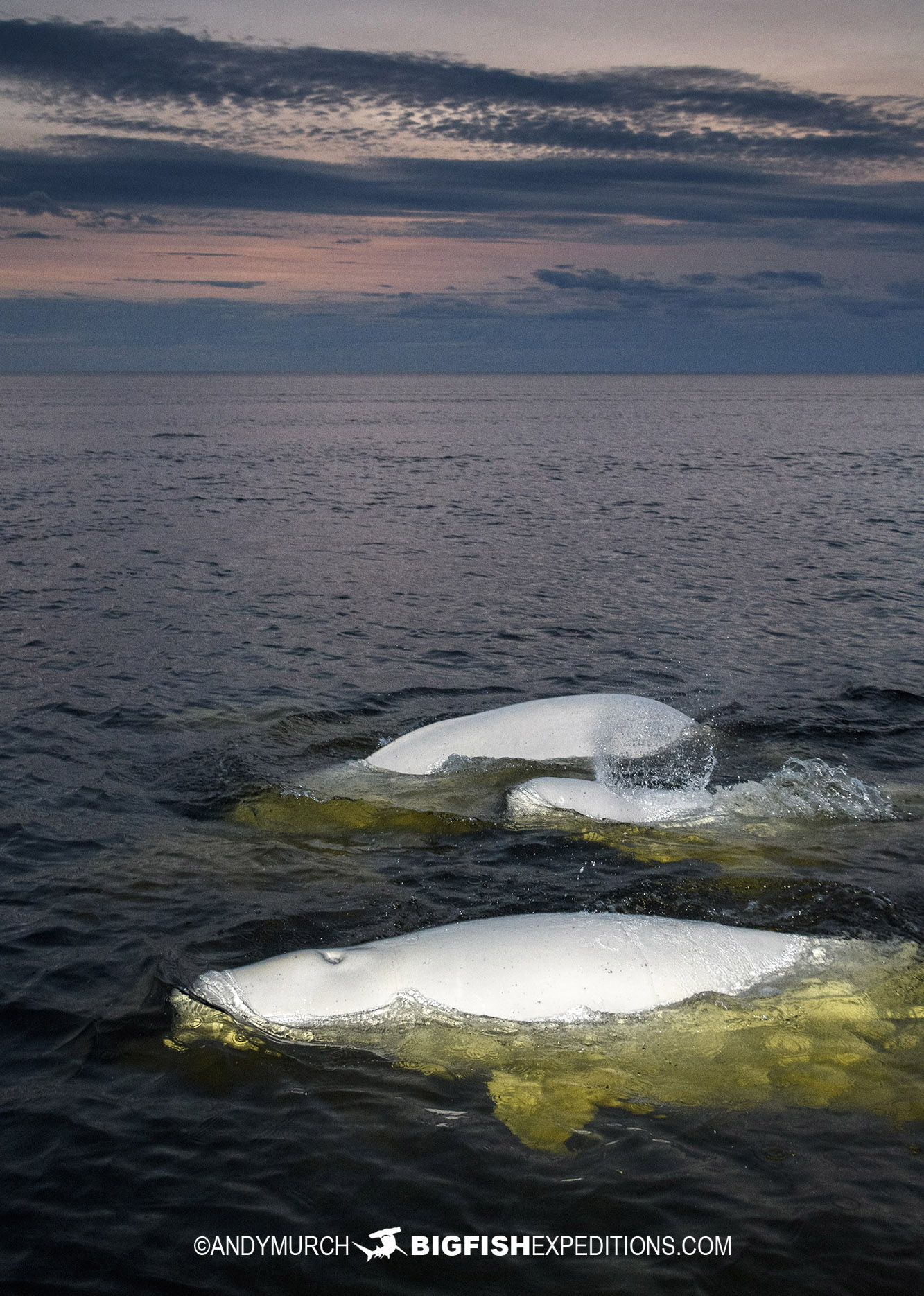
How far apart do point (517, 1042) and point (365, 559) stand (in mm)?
24781

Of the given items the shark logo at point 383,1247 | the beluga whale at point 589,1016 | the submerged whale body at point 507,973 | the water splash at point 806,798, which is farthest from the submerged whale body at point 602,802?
the shark logo at point 383,1247

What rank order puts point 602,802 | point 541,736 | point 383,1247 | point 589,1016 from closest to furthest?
point 383,1247
point 589,1016
point 602,802
point 541,736

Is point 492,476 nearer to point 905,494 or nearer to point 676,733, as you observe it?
point 905,494

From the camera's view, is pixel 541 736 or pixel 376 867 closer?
pixel 376 867

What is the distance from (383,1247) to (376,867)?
5146mm

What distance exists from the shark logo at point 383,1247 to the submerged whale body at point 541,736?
749cm

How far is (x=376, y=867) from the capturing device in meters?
11.2

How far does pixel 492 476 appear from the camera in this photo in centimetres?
5491

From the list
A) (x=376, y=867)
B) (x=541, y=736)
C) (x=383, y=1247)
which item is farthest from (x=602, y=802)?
(x=383, y=1247)

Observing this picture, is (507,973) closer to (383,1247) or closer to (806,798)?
(383,1247)

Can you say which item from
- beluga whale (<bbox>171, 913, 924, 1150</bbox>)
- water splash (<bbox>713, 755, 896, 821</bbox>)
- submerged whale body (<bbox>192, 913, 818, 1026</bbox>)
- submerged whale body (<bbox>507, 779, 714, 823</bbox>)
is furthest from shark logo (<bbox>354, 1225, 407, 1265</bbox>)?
water splash (<bbox>713, 755, 896, 821</bbox>)

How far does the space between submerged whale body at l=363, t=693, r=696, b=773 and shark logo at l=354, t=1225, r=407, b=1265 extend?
24.6ft

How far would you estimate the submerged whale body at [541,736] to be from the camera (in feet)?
45.1

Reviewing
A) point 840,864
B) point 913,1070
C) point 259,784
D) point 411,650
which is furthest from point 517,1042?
point 411,650
